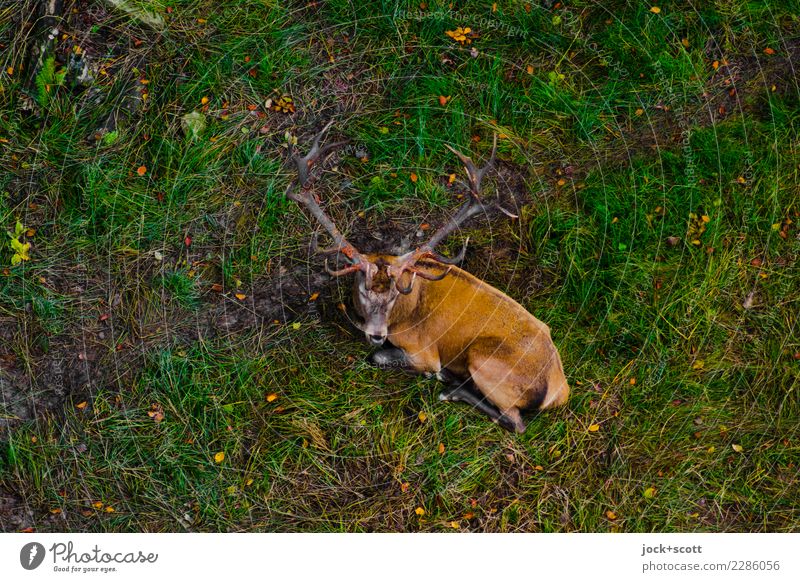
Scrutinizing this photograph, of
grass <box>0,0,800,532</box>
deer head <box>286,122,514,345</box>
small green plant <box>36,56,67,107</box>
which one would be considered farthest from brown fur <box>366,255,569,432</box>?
small green plant <box>36,56,67,107</box>

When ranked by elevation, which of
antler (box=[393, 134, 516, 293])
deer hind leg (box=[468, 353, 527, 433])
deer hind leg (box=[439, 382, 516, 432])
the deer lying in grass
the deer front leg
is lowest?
deer hind leg (box=[439, 382, 516, 432])

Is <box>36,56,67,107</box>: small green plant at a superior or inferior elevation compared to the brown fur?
superior

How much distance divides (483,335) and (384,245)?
147cm

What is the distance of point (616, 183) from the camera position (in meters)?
6.85

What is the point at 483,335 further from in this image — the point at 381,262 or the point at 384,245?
the point at 384,245

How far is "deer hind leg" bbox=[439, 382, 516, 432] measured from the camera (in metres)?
6.50

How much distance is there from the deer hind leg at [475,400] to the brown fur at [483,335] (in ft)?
0.63

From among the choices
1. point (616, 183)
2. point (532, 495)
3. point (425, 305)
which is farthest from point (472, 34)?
point (532, 495)

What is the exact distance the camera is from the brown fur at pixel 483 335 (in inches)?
238

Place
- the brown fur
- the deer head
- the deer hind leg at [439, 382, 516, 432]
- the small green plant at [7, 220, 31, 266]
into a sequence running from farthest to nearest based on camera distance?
1. the small green plant at [7, 220, 31, 266]
2. the deer hind leg at [439, 382, 516, 432]
3. the brown fur
4. the deer head

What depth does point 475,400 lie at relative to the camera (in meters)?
6.52

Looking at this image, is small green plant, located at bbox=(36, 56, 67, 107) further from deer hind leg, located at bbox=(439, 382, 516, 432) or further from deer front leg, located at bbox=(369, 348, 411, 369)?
deer hind leg, located at bbox=(439, 382, 516, 432)

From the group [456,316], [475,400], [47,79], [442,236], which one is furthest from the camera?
[47,79]

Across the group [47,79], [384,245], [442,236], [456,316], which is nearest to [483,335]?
[456,316]
